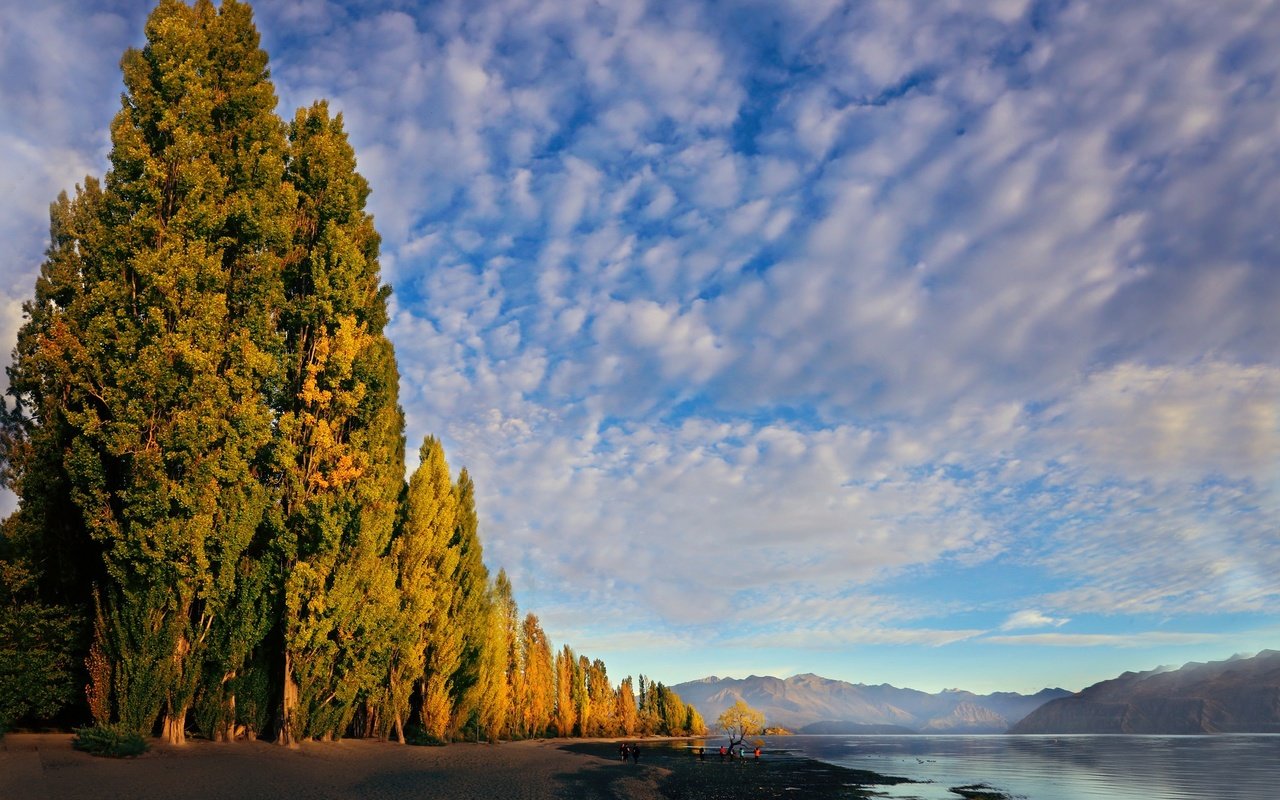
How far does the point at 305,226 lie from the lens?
3284 cm

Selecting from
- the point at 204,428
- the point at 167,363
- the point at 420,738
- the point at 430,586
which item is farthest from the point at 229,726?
the point at 430,586

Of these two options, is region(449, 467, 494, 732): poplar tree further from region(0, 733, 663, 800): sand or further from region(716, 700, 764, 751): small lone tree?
region(716, 700, 764, 751): small lone tree

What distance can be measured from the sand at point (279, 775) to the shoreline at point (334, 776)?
0.04 m

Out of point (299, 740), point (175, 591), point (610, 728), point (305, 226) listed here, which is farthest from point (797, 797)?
point (610, 728)

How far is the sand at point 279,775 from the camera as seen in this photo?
18156 millimetres

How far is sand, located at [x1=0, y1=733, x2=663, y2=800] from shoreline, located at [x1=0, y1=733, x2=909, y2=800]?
4 cm

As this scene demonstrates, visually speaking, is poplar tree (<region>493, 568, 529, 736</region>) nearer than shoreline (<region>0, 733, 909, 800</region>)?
No

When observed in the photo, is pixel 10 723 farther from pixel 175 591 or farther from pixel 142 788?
pixel 142 788

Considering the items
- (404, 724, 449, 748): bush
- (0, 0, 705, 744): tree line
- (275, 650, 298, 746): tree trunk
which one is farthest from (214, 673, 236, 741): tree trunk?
(404, 724, 449, 748): bush

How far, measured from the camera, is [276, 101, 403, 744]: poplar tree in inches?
1137

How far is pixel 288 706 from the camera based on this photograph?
28203mm

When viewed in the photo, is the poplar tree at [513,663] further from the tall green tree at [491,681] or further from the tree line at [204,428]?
the tree line at [204,428]

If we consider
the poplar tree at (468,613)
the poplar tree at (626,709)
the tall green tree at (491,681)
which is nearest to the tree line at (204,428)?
the poplar tree at (468,613)

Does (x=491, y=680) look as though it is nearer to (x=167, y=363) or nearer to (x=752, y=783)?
(x=752, y=783)
